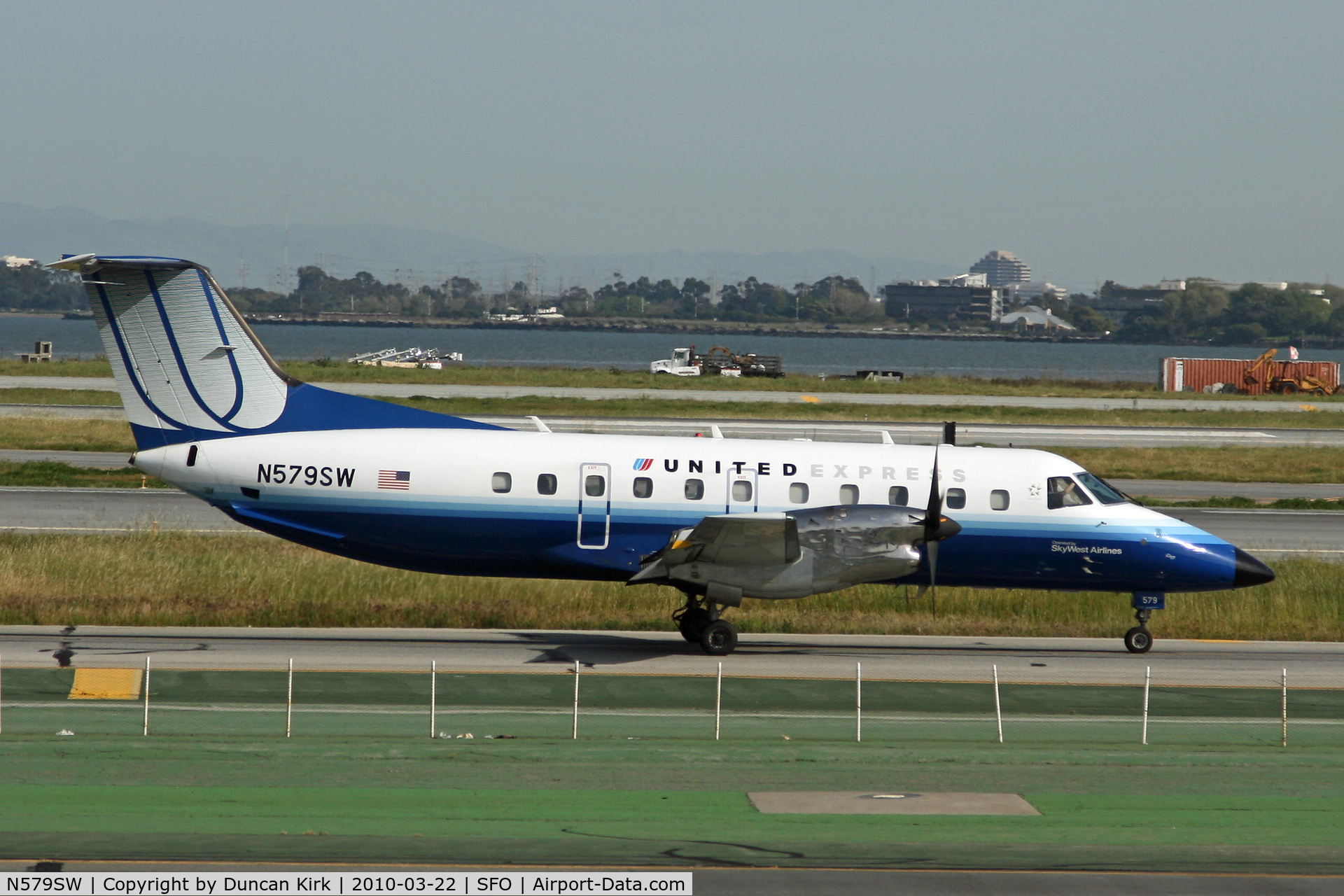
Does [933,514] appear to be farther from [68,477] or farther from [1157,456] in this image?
[1157,456]

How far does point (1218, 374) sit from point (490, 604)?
3346 inches

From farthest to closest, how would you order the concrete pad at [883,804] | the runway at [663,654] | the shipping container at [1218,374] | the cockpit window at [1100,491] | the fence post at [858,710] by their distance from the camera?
the shipping container at [1218,374] < the cockpit window at [1100,491] < the runway at [663,654] < the fence post at [858,710] < the concrete pad at [883,804]

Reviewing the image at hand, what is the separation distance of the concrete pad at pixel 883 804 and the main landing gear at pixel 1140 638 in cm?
1021

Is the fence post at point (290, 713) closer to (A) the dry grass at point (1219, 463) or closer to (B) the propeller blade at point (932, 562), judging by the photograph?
(B) the propeller blade at point (932, 562)

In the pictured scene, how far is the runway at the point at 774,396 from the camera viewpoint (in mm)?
72438

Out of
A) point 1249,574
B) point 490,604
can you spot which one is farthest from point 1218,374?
point 490,604

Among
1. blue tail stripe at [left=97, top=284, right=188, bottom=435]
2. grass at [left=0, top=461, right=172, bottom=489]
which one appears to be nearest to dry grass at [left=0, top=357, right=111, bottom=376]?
grass at [left=0, top=461, right=172, bottom=489]

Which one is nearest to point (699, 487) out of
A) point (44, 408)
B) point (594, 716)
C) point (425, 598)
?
point (594, 716)

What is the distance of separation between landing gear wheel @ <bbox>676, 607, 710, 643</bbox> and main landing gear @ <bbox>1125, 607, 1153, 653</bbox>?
792cm

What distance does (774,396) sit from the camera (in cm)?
7869

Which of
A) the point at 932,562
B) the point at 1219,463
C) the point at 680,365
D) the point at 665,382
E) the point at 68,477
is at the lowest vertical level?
the point at 68,477

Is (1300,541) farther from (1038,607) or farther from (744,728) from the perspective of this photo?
(744,728)

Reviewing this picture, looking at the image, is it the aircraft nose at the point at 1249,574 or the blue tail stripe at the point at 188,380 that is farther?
the aircraft nose at the point at 1249,574

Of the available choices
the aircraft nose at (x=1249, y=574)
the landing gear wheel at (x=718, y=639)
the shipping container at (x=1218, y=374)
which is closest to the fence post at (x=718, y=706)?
the landing gear wheel at (x=718, y=639)
